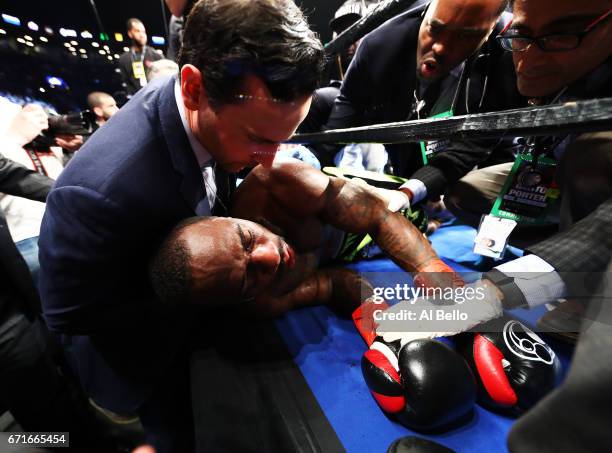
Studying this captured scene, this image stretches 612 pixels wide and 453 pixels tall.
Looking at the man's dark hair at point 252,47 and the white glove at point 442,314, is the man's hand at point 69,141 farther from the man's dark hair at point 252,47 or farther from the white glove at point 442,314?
the white glove at point 442,314

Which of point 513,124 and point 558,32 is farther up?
point 558,32

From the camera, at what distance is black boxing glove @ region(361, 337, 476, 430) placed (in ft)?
2.51

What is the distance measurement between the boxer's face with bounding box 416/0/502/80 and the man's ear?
3.62 ft

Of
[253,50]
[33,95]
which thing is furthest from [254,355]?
[33,95]

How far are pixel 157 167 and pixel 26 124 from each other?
125 cm

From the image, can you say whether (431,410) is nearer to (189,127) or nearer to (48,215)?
(189,127)

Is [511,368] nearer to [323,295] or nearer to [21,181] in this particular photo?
[323,295]

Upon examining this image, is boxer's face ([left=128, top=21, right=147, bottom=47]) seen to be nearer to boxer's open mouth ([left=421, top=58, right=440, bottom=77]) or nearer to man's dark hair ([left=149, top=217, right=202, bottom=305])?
boxer's open mouth ([left=421, top=58, right=440, bottom=77])

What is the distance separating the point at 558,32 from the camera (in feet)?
2.83

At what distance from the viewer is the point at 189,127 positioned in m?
0.94

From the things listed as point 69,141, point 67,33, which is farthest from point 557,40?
point 67,33

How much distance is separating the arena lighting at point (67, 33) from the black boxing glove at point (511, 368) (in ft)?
35.8

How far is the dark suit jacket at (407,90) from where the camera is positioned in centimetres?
145

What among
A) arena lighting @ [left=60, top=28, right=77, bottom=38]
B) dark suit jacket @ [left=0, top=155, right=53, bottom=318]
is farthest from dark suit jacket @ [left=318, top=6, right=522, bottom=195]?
arena lighting @ [left=60, top=28, right=77, bottom=38]
